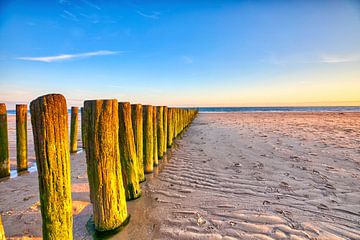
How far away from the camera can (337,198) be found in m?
2.93

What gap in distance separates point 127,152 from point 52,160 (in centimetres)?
131

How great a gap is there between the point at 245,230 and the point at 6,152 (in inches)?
197

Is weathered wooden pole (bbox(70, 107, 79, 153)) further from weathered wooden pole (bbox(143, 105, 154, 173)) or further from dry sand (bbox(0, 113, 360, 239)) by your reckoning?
weathered wooden pole (bbox(143, 105, 154, 173))

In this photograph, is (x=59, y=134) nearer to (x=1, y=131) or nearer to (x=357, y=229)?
(x=357, y=229)

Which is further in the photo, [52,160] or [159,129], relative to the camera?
[159,129]

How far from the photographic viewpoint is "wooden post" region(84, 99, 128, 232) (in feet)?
7.17

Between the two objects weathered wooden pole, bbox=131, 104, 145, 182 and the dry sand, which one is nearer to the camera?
the dry sand

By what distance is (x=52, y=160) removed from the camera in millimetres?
1669

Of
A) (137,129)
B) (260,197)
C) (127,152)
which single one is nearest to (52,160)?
(127,152)

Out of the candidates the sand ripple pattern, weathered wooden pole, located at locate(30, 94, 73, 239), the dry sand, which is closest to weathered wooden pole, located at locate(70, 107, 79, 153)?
the dry sand

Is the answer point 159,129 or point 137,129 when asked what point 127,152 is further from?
point 159,129

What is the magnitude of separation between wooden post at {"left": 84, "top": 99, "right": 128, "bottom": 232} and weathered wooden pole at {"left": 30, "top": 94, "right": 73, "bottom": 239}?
0.41 metres

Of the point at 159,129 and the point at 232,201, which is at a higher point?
the point at 159,129

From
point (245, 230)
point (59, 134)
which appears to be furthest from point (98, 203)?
point (245, 230)
